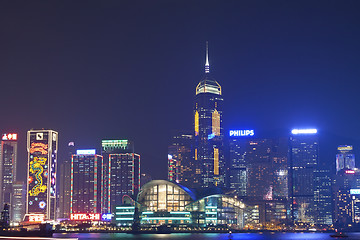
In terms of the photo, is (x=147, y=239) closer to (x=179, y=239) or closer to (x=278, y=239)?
(x=179, y=239)

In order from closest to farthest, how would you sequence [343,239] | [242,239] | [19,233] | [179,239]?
[19,233] < [179,239] < [242,239] < [343,239]

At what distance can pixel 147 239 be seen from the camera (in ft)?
577

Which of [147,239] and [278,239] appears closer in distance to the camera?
[147,239]

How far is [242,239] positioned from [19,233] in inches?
2840

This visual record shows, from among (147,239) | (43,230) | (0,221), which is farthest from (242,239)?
(0,221)

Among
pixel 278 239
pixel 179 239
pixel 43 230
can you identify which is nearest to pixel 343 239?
pixel 278 239

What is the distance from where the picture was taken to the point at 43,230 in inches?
6019

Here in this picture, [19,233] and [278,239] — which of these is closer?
[19,233]

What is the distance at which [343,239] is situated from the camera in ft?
654

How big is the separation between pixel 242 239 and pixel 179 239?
23880mm

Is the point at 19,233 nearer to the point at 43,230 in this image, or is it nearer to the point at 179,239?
the point at 43,230

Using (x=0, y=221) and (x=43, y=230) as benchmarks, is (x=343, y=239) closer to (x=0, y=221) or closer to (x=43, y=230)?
(x=43, y=230)

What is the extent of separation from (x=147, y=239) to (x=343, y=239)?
71.6m

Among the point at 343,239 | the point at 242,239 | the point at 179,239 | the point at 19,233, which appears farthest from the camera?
the point at 343,239
